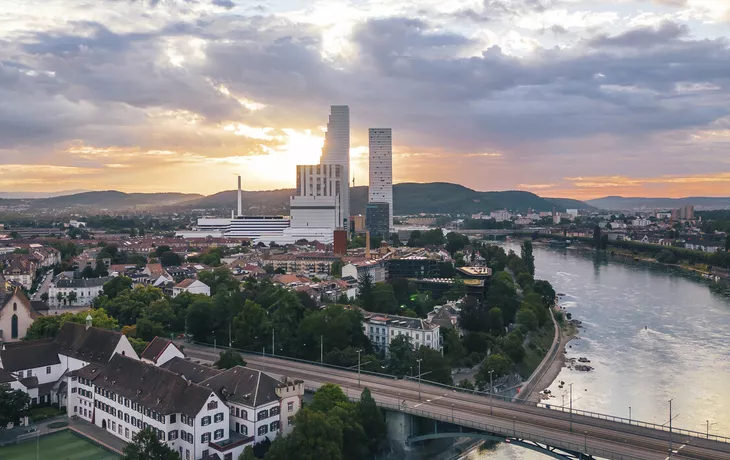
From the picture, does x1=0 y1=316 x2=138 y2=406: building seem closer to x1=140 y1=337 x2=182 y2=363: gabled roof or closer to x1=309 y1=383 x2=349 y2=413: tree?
x1=140 y1=337 x2=182 y2=363: gabled roof

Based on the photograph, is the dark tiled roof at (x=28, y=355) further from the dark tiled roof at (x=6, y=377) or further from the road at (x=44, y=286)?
the road at (x=44, y=286)

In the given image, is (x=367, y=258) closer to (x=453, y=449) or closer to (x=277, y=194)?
(x=453, y=449)

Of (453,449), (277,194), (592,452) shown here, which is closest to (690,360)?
(453,449)

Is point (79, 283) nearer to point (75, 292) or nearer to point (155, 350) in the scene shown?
point (75, 292)

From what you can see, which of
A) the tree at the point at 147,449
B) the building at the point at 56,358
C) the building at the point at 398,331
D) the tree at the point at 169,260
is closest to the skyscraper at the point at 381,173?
the tree at the point at 169,260

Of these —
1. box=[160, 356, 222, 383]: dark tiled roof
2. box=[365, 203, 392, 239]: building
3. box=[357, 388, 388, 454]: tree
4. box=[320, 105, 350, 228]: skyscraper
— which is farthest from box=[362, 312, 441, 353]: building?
box=[320, 105, 350, 228]: skyscraper
